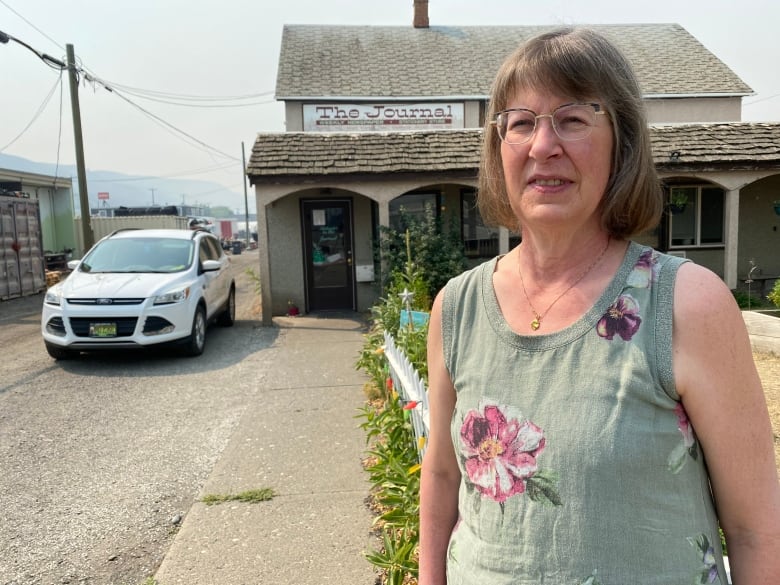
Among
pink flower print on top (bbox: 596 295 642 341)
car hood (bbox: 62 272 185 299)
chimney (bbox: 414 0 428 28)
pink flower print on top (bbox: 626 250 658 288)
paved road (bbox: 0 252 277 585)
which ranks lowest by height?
paved road (bbox: 0 252 277 585)

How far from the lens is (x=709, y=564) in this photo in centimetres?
119

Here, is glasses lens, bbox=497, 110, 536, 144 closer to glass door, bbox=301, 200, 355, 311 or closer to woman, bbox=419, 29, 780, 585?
woman, bbox=419, 29, 780, 585

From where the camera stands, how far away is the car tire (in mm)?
8336

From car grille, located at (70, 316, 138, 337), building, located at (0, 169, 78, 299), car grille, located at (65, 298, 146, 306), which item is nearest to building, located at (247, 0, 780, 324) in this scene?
car grille, located at (65, 298, 146, 306)

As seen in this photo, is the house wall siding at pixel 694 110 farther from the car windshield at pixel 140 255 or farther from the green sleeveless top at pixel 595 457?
the green sleeveless top at pixel 595 457

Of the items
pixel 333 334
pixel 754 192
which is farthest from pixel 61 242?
pixel 754 192

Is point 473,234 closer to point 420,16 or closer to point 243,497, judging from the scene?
point 420,16

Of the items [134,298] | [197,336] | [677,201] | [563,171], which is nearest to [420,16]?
[677,201]

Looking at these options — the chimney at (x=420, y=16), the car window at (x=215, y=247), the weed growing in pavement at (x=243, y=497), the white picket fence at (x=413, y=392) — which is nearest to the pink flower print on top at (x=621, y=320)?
the white picket fence at (x=413, y=392)

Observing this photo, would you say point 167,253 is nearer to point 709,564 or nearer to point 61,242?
point 709,564

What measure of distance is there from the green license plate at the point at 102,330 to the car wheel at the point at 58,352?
609 millimetres

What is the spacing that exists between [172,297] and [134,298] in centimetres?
48

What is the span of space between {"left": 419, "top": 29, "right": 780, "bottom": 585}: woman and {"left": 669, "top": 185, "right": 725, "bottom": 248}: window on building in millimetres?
14219

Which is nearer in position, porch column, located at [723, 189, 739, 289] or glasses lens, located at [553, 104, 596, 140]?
glasses lens, located at [553, 104, 596, 140]
